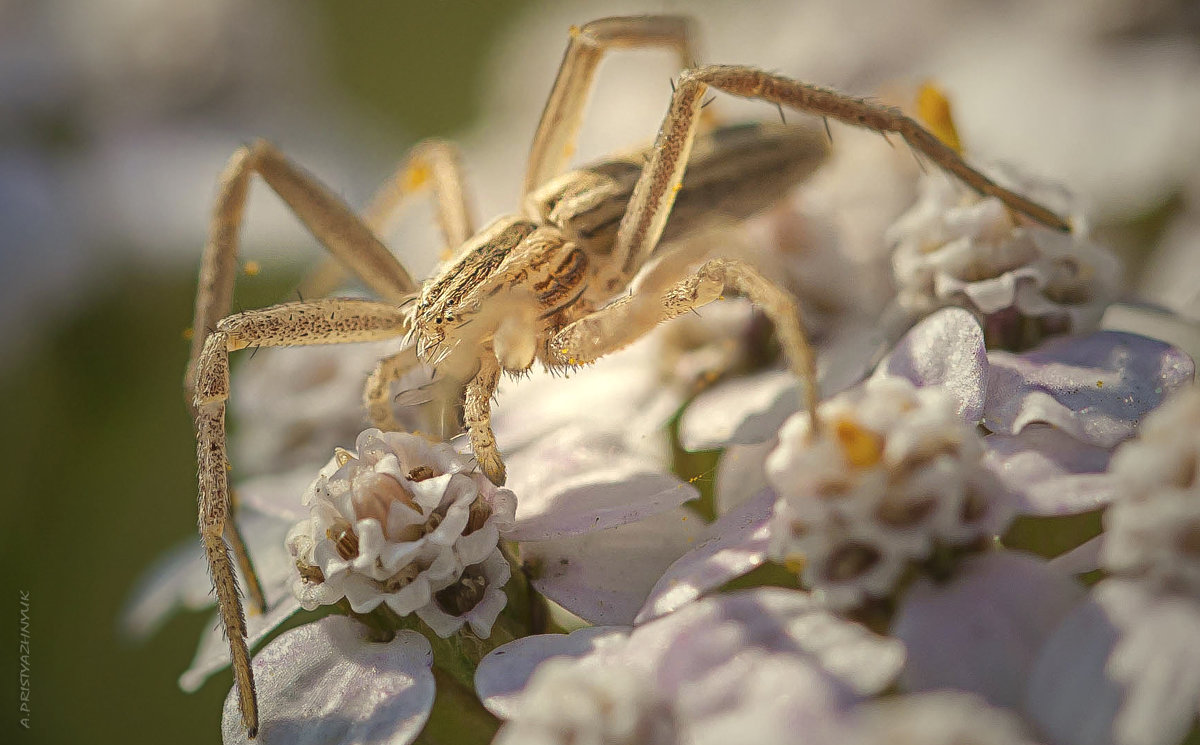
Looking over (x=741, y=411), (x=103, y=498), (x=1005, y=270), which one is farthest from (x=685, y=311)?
(x=103, y=498)

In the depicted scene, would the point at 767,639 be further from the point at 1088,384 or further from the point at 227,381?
the point at 227,381

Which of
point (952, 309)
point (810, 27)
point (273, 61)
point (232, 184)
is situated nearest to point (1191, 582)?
point (952, 309)

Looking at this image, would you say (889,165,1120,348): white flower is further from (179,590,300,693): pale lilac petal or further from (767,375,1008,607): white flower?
(179,590,300,693): pale lilac petal

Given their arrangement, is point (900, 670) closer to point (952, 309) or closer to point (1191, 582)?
point (1191, 582)

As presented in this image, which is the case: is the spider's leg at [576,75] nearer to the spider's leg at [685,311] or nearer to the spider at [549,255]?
the spider at [549,255]

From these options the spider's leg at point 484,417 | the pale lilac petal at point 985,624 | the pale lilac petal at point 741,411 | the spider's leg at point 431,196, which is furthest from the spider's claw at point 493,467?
the spider's leg at point 431,196
